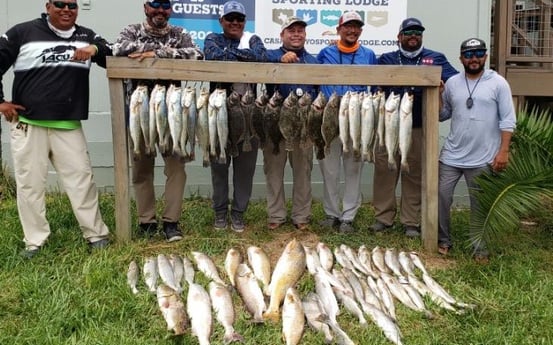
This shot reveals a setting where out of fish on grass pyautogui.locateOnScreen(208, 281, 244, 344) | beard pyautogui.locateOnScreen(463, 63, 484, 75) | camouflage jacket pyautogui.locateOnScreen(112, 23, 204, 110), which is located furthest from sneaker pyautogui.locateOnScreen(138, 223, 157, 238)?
beard pyautogui.locateOnScreen(463, 63, 484, 75)

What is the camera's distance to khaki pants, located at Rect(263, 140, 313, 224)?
5.74 m

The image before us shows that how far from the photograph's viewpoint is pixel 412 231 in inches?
227

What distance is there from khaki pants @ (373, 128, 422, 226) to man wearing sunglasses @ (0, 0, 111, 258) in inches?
112

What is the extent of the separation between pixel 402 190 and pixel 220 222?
193 centimetres

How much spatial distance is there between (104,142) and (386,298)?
4.23 metres

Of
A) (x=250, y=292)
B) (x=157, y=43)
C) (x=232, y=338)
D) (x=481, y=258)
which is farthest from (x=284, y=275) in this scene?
(x=157, y=43)

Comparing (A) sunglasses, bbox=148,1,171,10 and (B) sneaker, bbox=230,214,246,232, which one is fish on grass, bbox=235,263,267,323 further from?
(A) sunglasses, bbox=148,1,171,10

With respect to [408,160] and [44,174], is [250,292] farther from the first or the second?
[408,160]

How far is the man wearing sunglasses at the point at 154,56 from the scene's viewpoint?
16.0 ft

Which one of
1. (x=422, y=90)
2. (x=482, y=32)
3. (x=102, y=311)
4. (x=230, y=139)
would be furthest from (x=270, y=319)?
(x=482, y=32)

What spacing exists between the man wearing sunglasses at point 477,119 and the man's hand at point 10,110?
3791mm

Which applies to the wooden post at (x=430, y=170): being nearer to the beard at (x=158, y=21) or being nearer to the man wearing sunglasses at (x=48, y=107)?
the beard at (x=158, y=21)

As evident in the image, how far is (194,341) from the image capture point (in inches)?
141

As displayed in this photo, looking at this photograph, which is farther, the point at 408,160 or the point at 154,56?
the point at 408,160
